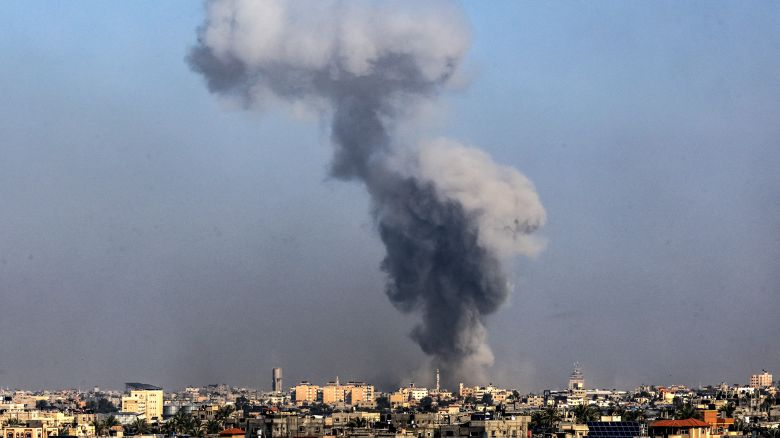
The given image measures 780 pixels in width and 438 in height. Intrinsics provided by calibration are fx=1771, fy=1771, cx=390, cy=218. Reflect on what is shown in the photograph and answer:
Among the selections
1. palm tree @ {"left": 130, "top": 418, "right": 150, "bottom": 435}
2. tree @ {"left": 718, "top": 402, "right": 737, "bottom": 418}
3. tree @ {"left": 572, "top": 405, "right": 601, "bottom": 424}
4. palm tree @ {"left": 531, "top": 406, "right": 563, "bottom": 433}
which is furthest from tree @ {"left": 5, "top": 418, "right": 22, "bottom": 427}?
tree @ {"left": 718, "top": 402, "right": 737, "bottom": 418}

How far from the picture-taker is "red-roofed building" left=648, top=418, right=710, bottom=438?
7562cm

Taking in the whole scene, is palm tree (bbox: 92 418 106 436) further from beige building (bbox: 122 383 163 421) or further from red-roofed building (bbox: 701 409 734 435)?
beige building (bbox: 122 383 163 421)

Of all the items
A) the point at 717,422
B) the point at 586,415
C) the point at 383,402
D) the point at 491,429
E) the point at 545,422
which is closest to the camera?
the point at 491,429

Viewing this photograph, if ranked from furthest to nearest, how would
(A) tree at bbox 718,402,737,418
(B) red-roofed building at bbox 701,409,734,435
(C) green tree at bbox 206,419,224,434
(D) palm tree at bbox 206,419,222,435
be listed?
(A) tree at bbox 718,402,737,418, (C) green tree at bbox 206,419,224,434, (D) palm tree at bbox 206,419,222,435, (B) red-roofed building at bbox 701,409,734,435

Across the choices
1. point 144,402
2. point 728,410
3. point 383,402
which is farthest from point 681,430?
point 383,402

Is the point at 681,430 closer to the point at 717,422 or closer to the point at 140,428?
the point at 717,422

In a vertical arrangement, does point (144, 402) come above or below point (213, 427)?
above

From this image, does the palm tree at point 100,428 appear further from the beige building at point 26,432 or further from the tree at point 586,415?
the tree at point 586,415

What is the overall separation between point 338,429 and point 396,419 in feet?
30.7

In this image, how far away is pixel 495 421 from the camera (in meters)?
77.7

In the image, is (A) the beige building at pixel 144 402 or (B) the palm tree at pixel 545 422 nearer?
(B) the palm tree at pixel 545 422

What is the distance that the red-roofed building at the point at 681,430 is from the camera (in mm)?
75625

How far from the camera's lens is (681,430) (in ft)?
250

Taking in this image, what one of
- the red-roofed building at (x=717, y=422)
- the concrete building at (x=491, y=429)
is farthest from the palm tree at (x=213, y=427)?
the red-roofed building at (x=717, y=422)
